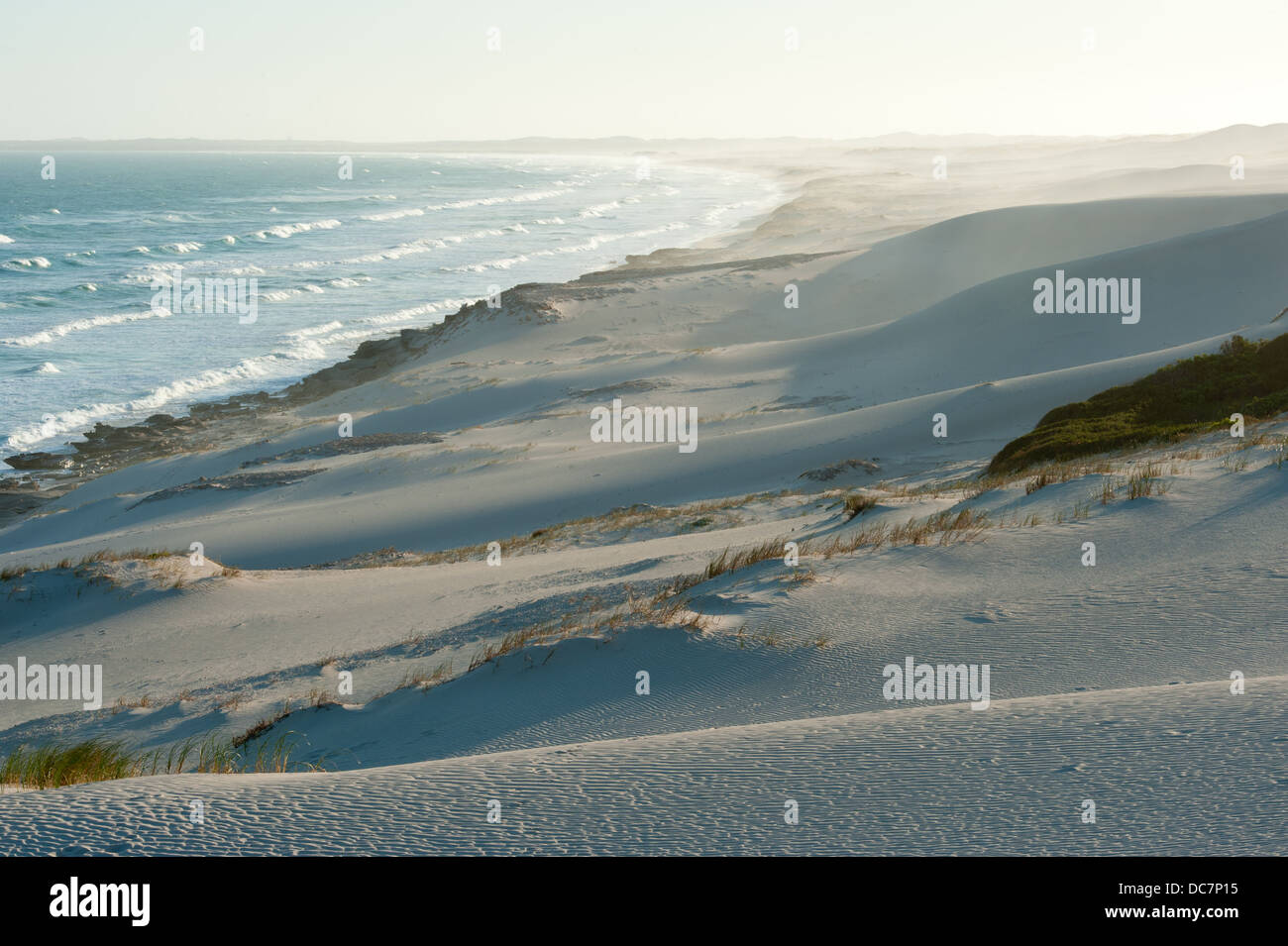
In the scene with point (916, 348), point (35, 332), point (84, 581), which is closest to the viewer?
point (84, 581)

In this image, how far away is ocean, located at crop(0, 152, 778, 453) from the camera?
2916 centimetres

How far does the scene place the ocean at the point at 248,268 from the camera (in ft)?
95.7

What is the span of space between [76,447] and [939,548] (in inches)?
850

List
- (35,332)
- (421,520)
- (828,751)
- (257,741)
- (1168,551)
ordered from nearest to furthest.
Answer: (828,751), (257,741), (1168,551), (421,520), (35,332)

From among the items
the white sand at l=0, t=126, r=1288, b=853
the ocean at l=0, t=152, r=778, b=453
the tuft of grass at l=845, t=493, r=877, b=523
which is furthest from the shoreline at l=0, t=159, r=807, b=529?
the tuft of grass at l=845, t=493, r=877, b=523

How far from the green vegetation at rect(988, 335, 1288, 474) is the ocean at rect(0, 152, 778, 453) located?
21346 millimetres

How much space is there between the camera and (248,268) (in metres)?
51.5

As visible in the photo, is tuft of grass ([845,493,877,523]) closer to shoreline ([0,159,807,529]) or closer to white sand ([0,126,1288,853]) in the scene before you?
white sand ([0,126,1288,853])

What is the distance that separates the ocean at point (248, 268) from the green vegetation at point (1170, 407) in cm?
2135

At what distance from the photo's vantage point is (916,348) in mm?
20562

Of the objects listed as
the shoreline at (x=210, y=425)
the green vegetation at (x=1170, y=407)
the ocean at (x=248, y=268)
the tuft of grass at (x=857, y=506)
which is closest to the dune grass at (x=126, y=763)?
the tuft of grass at (x=857, y=506)

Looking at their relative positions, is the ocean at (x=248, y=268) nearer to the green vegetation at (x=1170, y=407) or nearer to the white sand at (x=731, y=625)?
the white sand at (x=731, y=625)

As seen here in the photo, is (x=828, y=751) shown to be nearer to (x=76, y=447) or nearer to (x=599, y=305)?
(x=76, y=447)
